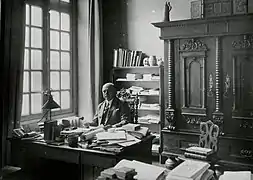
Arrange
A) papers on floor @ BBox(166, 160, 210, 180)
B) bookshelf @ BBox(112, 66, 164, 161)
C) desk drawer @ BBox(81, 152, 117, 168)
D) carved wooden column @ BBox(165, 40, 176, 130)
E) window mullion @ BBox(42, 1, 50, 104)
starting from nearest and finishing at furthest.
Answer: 1. papers on floor @ BBox(166, 160, 210, 180)
2. desk drawer @ BBox(81, 152, 117, 168)
3. window mullion @ BBox(42, 1, 50, 104)
4. carved wooden column @ BBox(165, 40, 176, 130)
5. bookshelf @ BBox(112, 66, 164, 161)

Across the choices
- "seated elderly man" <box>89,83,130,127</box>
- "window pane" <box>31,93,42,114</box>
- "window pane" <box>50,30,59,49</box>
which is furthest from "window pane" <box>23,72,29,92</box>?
"seated elderly man" <box>89,83,130,127</box>

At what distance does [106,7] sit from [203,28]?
944 mm

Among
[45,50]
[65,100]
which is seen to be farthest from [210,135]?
[45,50]

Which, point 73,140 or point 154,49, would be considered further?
point 154,49

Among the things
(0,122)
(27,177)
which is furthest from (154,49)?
(0,122)

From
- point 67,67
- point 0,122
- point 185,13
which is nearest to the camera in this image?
point 0,122

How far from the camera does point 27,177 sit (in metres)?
1.79

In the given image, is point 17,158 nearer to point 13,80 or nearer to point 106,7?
point 13,80

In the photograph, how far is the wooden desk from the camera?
1.63m

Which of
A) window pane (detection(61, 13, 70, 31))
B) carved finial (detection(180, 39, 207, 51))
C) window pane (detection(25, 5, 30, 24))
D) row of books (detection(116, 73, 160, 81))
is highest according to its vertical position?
window pane (detection(61, 13, 70, 31))

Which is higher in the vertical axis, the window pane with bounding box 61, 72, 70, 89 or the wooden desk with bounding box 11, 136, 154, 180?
the window pane with bounding box 61, 72, 70, 89

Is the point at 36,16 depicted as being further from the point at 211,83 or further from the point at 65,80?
the point at 211,83

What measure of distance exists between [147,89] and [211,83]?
2.23 feet

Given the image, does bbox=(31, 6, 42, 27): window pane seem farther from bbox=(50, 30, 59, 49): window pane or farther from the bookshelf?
the bookshelf
